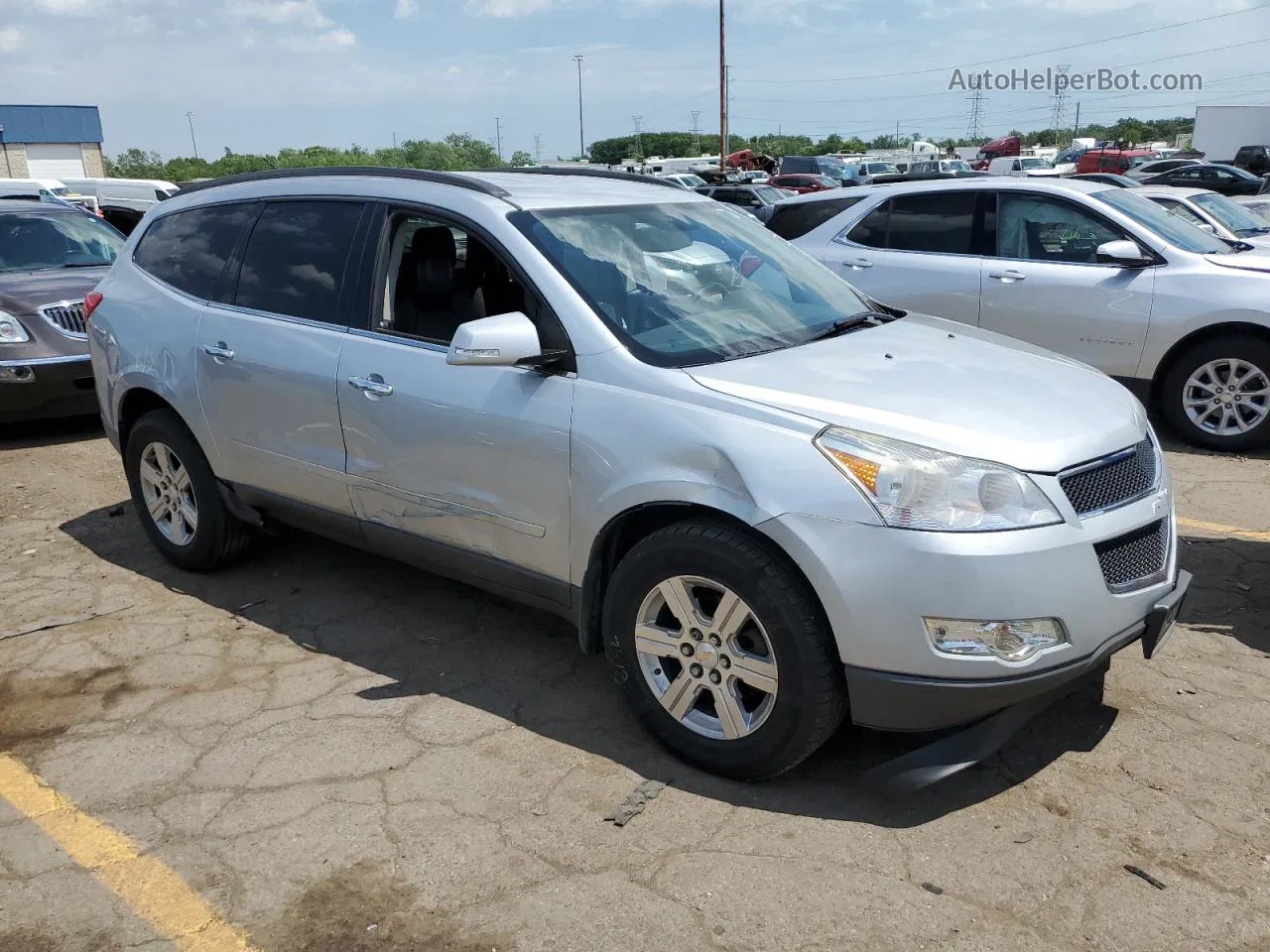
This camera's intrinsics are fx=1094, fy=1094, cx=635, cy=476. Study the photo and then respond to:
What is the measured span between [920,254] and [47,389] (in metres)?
6.39

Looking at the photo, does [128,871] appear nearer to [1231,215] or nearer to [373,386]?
[373,386]

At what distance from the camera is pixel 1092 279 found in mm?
7285

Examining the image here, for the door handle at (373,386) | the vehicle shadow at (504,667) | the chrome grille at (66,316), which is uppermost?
the door handle at (373,386)

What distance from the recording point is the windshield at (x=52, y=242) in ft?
29.5

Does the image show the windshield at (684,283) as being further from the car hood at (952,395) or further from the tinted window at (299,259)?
the tinted window at (299,259)

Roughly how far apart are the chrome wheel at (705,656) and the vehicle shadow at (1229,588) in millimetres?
2223

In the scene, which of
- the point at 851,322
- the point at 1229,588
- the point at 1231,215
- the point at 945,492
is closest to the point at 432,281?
the point at 851,322

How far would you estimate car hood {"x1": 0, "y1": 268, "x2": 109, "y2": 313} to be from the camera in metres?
8.03

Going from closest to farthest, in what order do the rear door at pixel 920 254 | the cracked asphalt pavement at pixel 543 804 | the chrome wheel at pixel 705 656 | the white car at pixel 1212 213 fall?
the cracked asphalt pavement at pixel 543 804
the chrome wheel at pixel 705 656
the rear door at pixel 920 254
the white car at pixel 1212 213

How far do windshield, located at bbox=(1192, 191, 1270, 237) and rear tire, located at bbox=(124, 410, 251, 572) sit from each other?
864 centimetres

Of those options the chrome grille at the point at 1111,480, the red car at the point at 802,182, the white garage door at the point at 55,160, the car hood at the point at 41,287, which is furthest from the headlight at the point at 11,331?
the white garage door at the point at 55,160

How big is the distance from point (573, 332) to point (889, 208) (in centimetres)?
527

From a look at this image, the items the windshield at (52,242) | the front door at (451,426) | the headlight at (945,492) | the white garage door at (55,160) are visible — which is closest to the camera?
the headlight at (945,492)

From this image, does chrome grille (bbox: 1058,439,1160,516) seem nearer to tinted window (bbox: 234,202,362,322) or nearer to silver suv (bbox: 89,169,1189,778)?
silver suv (bbox: 89,169,1189,778)
